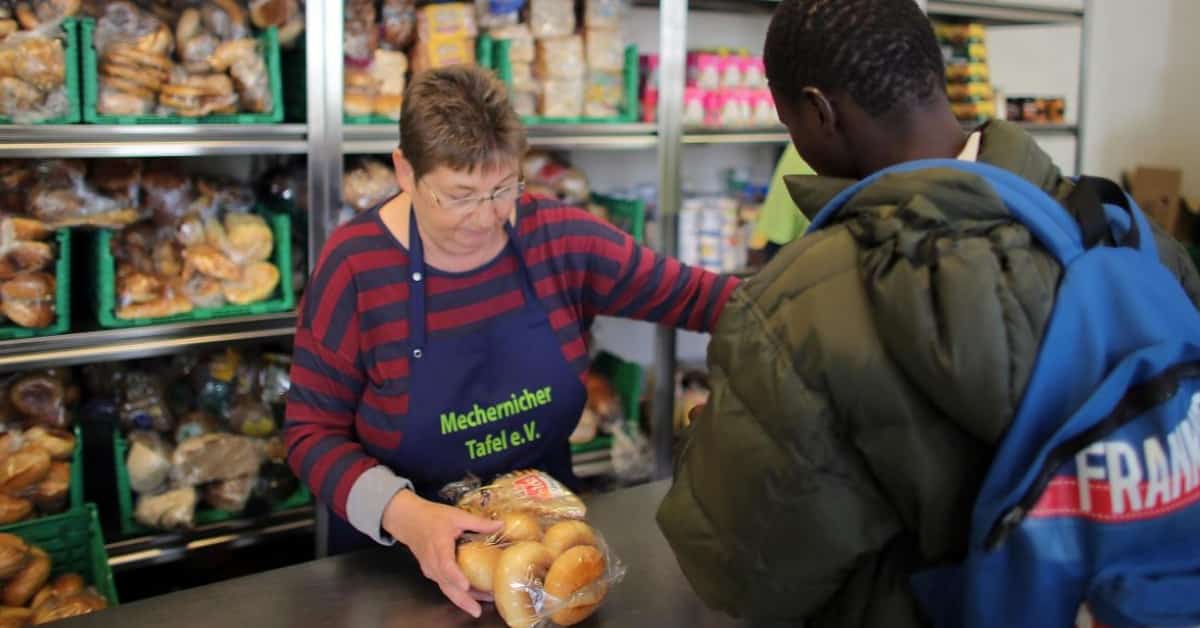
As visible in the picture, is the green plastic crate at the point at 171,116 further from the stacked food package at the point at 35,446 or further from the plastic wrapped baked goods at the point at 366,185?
the stacked food package at the point at 35,446

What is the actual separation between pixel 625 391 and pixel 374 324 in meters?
1.41

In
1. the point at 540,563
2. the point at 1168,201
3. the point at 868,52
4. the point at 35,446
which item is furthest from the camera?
the point at 1168,201

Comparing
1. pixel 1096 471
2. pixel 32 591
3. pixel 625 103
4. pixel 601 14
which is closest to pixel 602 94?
pixel 625 103

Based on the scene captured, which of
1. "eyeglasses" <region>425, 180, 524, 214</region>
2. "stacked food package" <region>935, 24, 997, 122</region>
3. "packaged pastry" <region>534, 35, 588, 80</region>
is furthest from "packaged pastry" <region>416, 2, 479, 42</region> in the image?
"stacked food package" <region>935, 24, 997, 122</region>

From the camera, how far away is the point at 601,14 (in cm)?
276

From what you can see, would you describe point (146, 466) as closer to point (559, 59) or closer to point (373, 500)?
point (373, 500)

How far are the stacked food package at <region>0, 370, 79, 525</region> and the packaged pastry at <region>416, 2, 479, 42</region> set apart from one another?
3.75 ft

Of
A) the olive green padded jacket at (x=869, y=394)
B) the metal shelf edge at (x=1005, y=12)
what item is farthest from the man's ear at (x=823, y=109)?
the metal shelf edge at (x=1005, y=12)

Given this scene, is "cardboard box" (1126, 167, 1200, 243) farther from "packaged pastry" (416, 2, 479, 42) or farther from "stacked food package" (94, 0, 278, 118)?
"stacked food package" (94, 0, 278, 118)

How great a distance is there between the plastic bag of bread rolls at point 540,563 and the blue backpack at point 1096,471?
19.5 inches

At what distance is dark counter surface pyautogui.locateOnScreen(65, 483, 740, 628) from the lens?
4.11ft

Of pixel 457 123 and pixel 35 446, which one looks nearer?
pixel 457 123

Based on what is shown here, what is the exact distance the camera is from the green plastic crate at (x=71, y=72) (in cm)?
207

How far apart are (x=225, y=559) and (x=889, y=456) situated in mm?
2146
